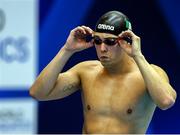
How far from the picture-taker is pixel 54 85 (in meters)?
3.05

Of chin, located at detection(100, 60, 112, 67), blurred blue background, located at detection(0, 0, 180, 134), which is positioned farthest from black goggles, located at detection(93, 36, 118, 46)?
blurred blue background, located at detection(0, 0, 180, 134)

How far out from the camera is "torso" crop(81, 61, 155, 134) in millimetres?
3014

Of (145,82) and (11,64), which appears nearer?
(145,82)

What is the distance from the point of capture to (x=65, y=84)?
311 cm

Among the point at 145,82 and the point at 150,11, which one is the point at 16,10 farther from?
the point at 145,82

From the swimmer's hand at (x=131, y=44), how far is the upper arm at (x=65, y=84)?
39cm

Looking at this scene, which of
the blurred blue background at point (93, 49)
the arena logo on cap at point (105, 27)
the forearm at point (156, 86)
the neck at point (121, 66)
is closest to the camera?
the forearm at point (156, 86)

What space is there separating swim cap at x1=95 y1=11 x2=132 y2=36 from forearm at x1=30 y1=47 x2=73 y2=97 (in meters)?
0.23

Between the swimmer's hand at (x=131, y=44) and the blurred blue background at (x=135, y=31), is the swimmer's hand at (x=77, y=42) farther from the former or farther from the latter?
the blurred blue background at (x=135, y=31)

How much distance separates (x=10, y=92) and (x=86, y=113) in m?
0.99

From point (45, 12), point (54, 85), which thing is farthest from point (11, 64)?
point (54, 85)

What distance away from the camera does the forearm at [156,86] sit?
2799 mm

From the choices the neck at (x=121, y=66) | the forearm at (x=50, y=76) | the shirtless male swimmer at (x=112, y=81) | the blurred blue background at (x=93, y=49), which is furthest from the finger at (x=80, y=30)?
the blurred blue background at (x=93, y=49)

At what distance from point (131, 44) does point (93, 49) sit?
1313 millimetres
